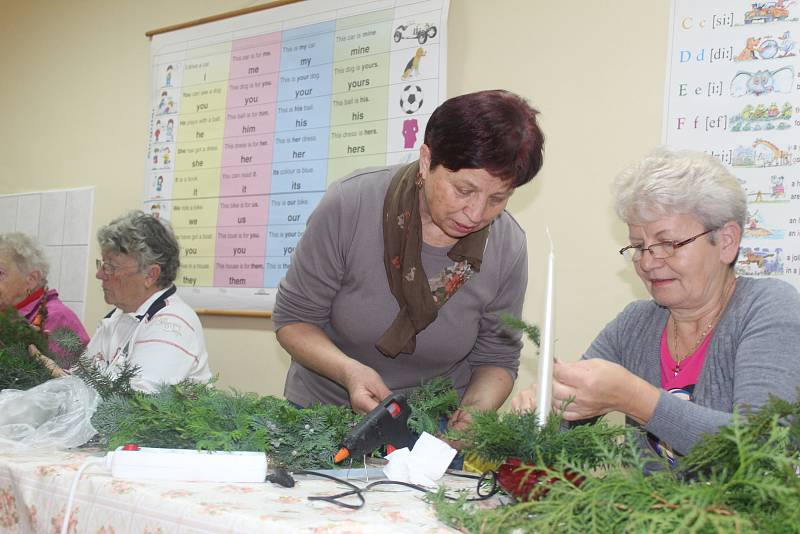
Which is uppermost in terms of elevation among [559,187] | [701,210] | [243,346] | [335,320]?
[559,187]

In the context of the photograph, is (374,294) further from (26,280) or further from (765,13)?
(26,280)

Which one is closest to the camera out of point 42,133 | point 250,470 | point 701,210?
point 250,470

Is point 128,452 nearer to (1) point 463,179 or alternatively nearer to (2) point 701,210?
(1) point 463,179

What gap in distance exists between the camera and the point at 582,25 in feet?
8.16

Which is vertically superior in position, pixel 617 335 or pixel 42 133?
pixel 42 133

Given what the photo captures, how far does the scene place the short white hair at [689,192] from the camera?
1438 mm

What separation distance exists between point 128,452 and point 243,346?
2.20 meters

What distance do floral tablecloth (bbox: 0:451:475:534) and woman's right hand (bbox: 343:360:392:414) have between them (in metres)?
0.25

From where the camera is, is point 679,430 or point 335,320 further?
point 335,320

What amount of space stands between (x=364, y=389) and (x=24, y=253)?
226cm

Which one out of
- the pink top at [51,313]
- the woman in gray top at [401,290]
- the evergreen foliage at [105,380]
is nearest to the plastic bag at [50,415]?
the evergreen foliage at [105,380]

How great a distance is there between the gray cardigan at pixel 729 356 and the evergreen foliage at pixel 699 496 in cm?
31

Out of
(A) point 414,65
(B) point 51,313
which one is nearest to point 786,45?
(A) point 414,65

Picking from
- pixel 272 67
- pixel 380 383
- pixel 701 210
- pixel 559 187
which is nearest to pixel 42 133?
pixel 272 67
